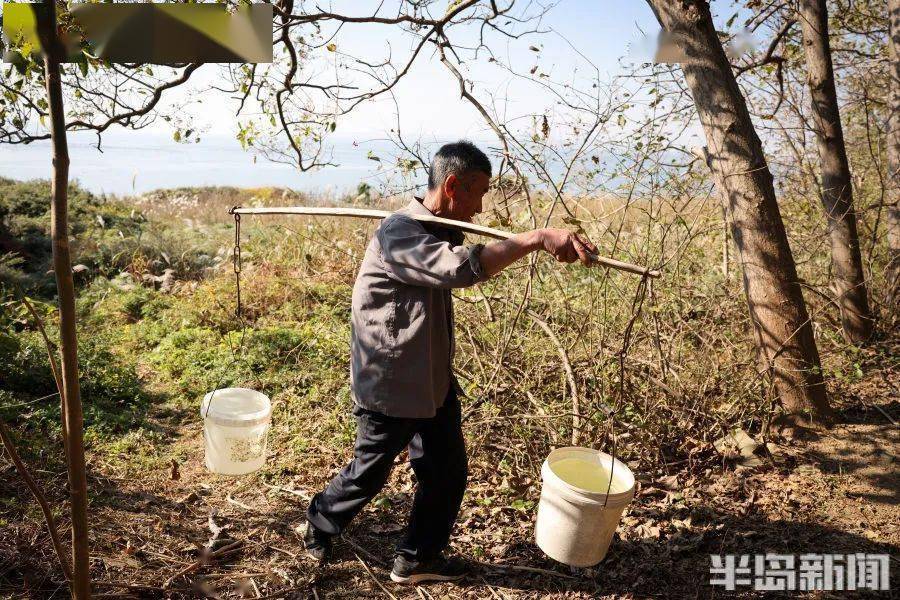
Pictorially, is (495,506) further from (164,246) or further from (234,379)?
(164,246)

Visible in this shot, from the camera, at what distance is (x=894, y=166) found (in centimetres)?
508

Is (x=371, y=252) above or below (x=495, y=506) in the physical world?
above

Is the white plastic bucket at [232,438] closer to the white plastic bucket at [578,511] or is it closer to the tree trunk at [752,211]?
the white plastic bucket at [578,511]

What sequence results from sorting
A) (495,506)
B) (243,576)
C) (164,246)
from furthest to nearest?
(164,246) → (495,506) → (243,576)

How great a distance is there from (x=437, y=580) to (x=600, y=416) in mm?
1387

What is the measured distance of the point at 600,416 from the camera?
12.6ft

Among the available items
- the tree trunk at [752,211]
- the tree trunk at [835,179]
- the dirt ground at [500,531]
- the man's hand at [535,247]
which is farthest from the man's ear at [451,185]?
the tree trunk at [835,179]

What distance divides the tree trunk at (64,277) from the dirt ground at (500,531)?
1.02 metres

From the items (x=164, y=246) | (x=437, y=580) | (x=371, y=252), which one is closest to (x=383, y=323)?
(x=371, y=252)

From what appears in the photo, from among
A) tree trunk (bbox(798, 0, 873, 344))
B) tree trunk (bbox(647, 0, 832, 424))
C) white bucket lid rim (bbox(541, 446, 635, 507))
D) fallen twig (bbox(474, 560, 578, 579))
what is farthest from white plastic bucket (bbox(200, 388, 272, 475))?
tree trunk (bbox(798, 0, 873, 344))

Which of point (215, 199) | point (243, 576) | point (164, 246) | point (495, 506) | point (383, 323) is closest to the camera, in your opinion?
point (383, 323)

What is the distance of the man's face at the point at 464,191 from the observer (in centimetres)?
→ 264

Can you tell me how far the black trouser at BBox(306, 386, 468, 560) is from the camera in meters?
2.84

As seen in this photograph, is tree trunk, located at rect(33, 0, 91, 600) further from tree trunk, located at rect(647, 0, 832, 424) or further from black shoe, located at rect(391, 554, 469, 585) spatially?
tree trunk, located at rect(647, 0, 832, 424)
